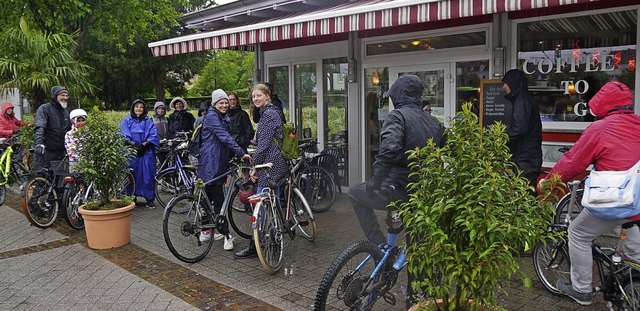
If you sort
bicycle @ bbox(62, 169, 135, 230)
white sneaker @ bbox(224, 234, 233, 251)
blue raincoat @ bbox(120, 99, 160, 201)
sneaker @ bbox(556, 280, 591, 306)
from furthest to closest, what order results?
blue raincoat @ bbox(120, 99, 160, 201) → bicycle @ bbox(62, 169, 135, 230) → white sneaker @ bbox(224, 234, 233, 251) → sneaker @ bbox(556, 280, 591, 306)

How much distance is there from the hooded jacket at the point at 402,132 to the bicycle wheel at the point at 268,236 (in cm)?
163

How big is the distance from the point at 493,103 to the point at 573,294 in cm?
339

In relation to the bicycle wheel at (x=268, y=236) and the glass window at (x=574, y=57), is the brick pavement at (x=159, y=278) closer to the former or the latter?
the bicycle wheel at (x=268, y=236)

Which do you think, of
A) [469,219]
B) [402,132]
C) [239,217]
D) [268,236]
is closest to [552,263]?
[402,132]

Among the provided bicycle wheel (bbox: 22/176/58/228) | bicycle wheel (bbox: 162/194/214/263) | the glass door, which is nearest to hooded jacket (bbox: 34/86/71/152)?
bicycle wheel (bbox: 22/176/58/228)

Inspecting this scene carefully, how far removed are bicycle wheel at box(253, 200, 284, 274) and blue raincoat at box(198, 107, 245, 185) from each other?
0.83 m

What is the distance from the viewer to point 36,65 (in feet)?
31.2

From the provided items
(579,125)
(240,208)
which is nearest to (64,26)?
(240,208)

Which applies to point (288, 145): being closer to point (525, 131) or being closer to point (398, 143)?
point (398, 143)

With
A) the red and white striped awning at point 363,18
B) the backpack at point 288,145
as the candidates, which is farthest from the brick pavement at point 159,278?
the red and white striped awning at point 363,18

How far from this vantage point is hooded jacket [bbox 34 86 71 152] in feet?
24.7

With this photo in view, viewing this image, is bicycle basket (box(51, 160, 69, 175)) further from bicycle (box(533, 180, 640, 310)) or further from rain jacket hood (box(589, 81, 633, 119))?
rain jacket hood (box(589, 81, 633, 119))

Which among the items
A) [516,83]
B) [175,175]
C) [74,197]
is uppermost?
[516,83]

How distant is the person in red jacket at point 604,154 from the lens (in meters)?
3.57
